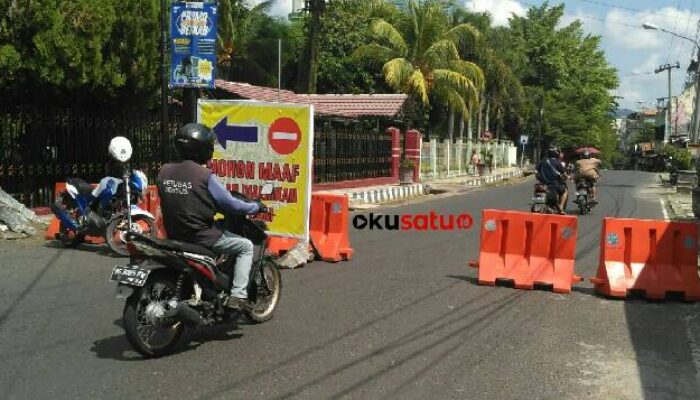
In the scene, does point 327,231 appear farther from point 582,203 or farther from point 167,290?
point 582,203

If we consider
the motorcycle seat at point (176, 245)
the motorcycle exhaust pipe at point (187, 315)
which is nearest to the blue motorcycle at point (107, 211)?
the motorcycle seat at point (176, 245)

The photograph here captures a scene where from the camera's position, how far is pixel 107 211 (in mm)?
10219

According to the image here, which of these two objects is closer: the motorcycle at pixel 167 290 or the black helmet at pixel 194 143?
the motorcycle at pixel 167 290

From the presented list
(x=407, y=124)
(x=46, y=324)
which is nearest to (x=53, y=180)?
(x=46, y=324)

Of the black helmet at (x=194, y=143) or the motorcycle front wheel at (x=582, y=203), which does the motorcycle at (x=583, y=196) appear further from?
the black helmet at (x=194, y=143)

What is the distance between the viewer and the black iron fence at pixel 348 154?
80.8 ft

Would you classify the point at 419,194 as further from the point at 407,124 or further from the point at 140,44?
the point at 140,44

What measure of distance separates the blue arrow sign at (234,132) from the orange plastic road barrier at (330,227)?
1.26 metres

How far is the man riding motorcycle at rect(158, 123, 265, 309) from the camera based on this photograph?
5473mm

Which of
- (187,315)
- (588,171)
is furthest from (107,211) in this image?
(588,171)

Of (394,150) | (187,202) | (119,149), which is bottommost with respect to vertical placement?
(187,202)

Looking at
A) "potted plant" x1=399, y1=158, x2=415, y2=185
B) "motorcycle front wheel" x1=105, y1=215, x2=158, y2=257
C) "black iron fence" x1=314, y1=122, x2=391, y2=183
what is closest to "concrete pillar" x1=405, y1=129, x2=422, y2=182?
"potted plant" x1=399, y1=158, x2=415, y2=185

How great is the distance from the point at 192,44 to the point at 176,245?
8.54 metres

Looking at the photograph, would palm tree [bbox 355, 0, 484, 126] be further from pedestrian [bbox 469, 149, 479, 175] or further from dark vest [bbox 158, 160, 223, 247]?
dark vest [bbox 158, 160, 223, 247]
